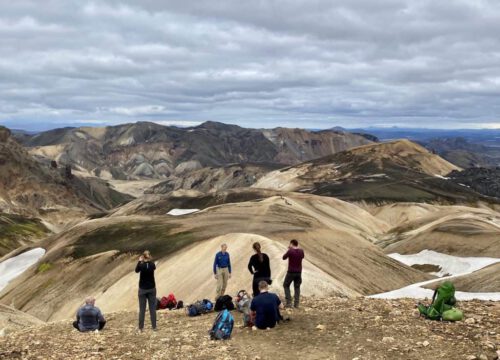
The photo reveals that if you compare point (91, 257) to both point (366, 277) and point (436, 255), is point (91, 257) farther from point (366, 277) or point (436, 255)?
point (436, 255)

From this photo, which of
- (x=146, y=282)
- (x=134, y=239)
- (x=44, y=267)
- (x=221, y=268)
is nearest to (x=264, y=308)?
(x=146, y=282)

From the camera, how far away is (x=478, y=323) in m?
18.9

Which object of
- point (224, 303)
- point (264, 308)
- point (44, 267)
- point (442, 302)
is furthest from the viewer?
point (44, 267)

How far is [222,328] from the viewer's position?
18.9 metres

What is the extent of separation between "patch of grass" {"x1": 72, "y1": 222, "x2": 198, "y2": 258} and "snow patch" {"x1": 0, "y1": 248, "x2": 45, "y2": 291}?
1332cm

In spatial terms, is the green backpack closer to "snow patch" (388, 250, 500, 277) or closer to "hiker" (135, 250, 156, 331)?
"hiker" (135, 250, 156, 331)

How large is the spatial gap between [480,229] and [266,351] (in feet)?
262

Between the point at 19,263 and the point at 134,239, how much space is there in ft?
88.2

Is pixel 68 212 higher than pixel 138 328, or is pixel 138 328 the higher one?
pixel 138 328

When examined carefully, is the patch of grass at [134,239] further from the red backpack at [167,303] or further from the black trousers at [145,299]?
the black trousers at [145,299]

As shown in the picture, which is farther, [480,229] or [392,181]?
[392,181]

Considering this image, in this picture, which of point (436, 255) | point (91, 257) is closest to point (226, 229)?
point (91, 257)

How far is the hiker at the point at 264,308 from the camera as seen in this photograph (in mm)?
19500

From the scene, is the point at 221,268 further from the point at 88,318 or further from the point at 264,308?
the point at 88,318
